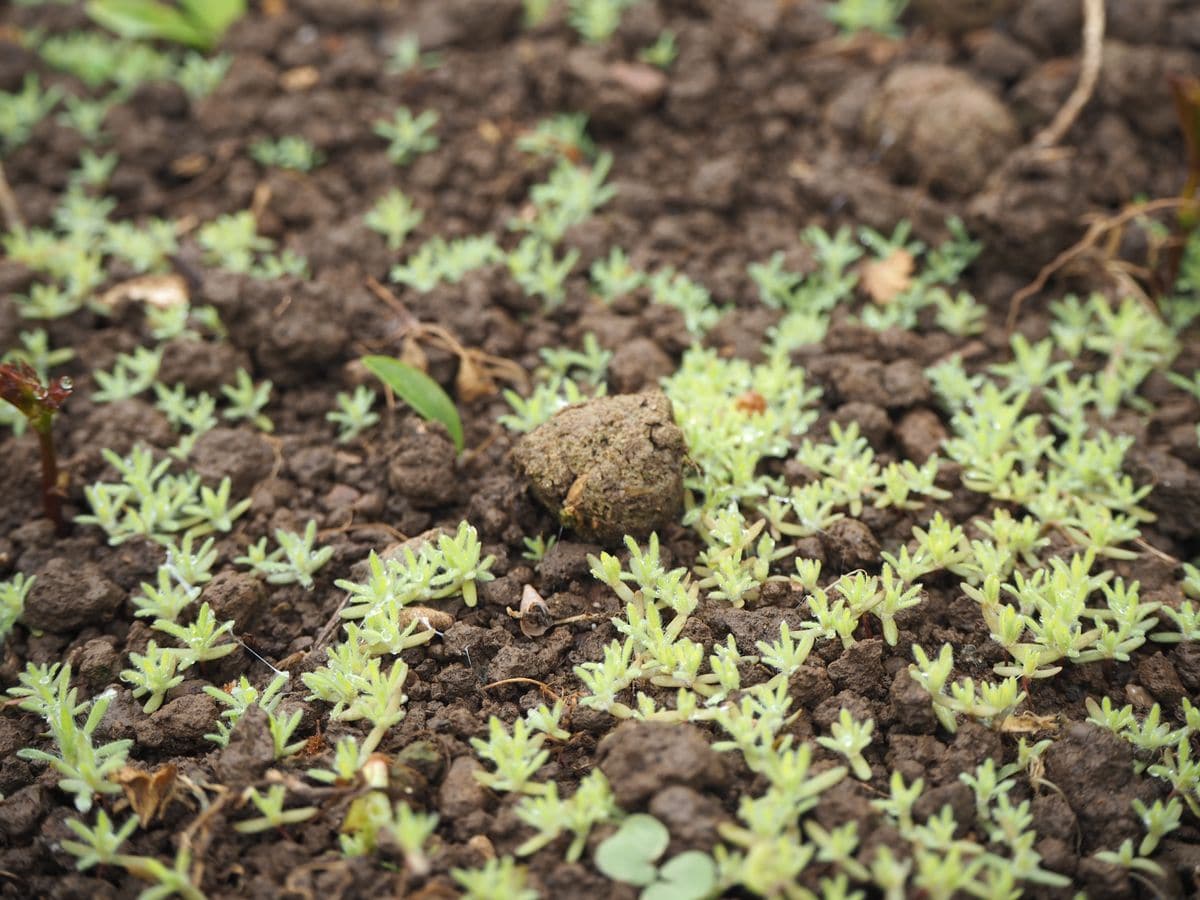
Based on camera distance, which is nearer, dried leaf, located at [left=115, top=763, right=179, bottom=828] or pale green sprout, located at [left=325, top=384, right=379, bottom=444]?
dried leaf, located at [left=115, top=763, right=179, bottom=828]

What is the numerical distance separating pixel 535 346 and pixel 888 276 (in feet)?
4.00

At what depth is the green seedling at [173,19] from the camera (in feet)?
14.6

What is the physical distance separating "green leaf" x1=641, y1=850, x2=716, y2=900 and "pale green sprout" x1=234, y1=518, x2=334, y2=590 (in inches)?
48.7

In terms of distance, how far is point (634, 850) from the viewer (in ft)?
6.95

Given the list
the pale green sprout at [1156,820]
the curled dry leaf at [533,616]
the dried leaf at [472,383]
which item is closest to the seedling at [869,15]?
the dried leaf at [472,383]

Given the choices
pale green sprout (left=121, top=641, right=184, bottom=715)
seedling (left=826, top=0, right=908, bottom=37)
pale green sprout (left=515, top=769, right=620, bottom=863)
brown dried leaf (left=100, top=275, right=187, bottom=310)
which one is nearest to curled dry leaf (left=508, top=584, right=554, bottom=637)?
pale green sprout (left=515, top=769, right=620, bottom=863)

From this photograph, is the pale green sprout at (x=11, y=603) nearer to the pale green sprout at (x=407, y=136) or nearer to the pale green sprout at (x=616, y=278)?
the pale green sprout at (x=616, y=278)

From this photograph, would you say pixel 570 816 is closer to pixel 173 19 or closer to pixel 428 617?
pixel 428 617

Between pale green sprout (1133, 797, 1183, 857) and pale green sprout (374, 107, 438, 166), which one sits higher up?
pale green sprout (374, 107, 438, 166)

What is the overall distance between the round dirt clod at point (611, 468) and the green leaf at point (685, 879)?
0.89 metres

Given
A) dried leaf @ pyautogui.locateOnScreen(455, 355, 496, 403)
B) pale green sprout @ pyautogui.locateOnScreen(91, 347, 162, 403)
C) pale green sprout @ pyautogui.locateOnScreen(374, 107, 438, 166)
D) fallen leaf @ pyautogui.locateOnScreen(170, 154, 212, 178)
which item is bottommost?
pale green sprout @ pyautogui.locateOnScreen(91, 347, 162, 403)

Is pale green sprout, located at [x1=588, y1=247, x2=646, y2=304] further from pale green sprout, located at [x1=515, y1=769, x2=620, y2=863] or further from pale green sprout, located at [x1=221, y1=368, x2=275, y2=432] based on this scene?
pale green sprout, located at [x1=515, y1=769, x2=620, y2=863]

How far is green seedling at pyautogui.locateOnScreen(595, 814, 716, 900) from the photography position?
2.06 m

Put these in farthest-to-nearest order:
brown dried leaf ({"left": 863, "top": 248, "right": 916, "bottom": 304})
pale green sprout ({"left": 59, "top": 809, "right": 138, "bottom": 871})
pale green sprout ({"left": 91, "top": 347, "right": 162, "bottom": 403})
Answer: brown dried leaf ({"left": 863, "top": 248, "right": 916, "bottom": 304}) → pale green sprout ({"left": 91, "top": 347, "right": 162, "bottom": 403}) → pale green sprout ({"left": 59, "top": 809, "right": 138, "bottom": 871})
